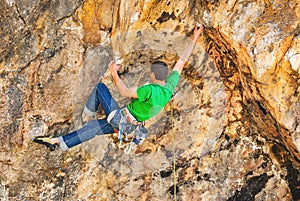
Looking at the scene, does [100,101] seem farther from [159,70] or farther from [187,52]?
[187,52]

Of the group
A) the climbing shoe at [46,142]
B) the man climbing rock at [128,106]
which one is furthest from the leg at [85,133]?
the climbing shoe at [46,142]

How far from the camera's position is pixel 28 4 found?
6.89m

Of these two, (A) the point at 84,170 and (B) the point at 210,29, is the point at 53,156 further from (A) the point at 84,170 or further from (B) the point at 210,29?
(B) the point at 210,29

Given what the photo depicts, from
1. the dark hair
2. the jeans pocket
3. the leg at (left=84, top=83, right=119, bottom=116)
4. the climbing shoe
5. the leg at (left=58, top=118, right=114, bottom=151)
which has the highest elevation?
the dark hair

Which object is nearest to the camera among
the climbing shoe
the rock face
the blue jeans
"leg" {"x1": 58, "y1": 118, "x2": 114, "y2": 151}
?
the rock face

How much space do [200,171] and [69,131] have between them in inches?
86.0

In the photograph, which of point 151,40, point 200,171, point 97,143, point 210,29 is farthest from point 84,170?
point 210,29

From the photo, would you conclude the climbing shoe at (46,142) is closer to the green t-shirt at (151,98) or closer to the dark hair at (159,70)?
the green t-shirt at (151,98)

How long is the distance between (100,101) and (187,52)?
1.51 meters

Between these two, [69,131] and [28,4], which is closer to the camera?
[28,4]

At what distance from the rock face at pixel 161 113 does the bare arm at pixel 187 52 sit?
0.37 feet

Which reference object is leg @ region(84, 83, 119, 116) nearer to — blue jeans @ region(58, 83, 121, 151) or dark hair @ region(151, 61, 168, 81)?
blue jeans @ region(58, 83, 121, 151)

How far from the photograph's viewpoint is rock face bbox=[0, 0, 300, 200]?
6.57m

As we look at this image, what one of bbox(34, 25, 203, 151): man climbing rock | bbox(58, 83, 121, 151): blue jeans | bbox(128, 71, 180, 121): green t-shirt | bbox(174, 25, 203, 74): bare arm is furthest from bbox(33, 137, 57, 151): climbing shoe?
bbox(174, 25, 203, 74): bare arm
